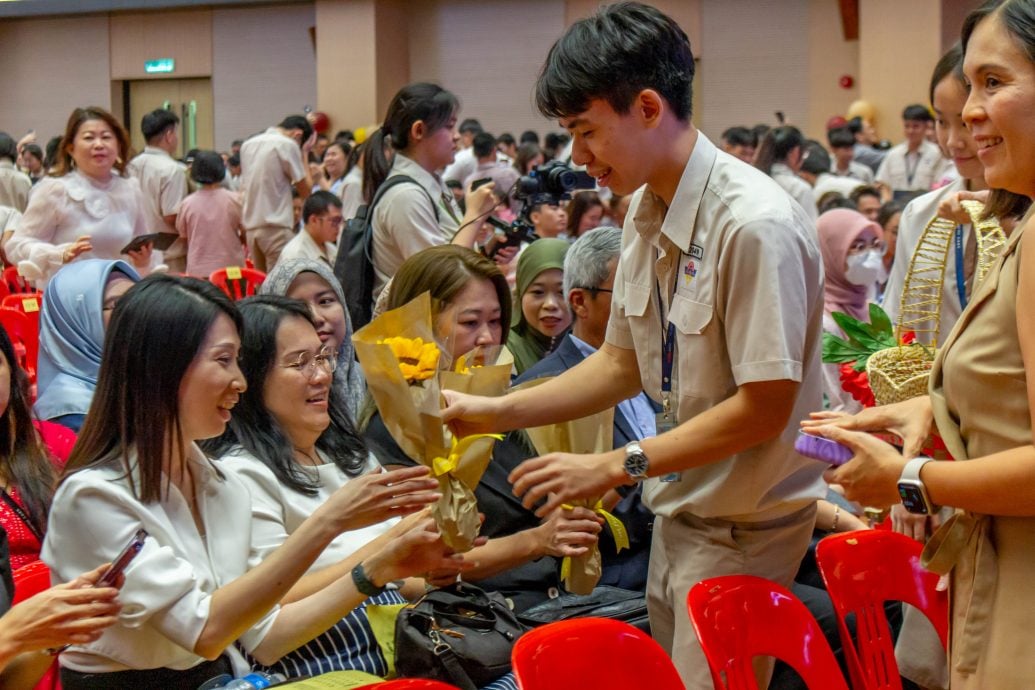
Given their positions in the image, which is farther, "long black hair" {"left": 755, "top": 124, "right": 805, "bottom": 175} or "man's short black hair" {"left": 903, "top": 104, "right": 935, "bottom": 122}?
"man's short black hair" {"left": 903, "top": 104, "right": 935, "bottom": 122}

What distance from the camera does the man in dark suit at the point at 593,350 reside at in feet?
10.4

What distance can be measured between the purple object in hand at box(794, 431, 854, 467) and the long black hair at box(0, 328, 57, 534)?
1.61 metres

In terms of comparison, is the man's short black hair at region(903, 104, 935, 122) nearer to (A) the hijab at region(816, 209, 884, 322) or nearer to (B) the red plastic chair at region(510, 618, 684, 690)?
(A) the hijab at region(816, 209, 884, 322)

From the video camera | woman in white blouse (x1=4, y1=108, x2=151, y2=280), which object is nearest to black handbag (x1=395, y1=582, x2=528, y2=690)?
the video camera

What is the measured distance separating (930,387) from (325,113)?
1394 centimetres

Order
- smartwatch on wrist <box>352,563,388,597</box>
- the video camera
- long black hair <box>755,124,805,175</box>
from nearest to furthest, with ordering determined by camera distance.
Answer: smartwatch on wrist <box>352,563,388,597</box> → the video camera → long black hair <box>755,124,805,175</box>

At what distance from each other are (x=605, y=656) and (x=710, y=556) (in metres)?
0.36

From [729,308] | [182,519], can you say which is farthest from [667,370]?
[182,519]

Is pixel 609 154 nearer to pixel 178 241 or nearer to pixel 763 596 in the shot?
pixel 763 596

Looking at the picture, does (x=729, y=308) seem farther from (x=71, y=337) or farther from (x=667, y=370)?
(x=71, y=337)

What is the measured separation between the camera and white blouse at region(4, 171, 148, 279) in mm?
5496

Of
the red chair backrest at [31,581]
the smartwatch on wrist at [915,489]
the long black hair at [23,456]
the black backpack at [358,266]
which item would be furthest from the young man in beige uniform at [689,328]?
the black backpack at [358,266]

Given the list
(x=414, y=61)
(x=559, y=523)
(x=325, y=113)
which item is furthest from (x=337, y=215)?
(x=414, y=61)

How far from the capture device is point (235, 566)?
7.14ft
